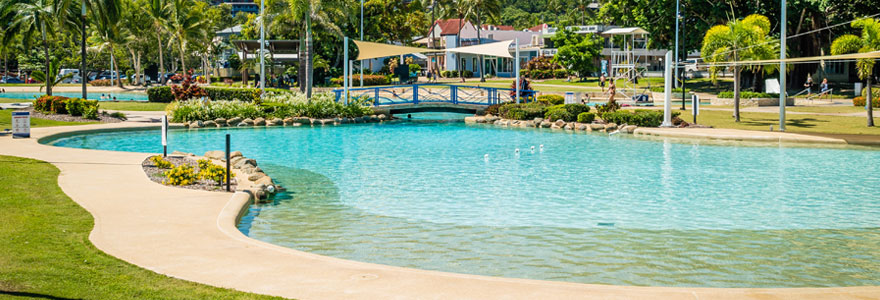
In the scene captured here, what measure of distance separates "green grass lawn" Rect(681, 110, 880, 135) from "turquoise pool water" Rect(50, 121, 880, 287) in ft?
17.5

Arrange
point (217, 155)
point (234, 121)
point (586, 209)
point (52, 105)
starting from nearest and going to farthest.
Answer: point (586, 209), point (217, 155), point (234, 121), point (52, 105)

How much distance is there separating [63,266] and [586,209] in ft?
32.6

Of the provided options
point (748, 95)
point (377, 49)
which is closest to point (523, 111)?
point (377, 49)

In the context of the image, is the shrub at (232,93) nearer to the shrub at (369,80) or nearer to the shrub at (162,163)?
the shrub at (369,80)

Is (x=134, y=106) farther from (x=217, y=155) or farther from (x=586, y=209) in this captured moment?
(x=586, y=209)

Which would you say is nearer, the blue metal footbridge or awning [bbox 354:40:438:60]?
the blue metal footbridge

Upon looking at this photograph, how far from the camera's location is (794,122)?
1341 inches

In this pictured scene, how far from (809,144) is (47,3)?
4656 centimetres

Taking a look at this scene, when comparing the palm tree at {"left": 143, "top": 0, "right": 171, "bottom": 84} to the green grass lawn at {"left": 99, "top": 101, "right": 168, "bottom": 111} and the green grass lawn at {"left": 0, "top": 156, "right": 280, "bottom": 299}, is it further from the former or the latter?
the green grass lawn at {"left": 0, "top": 156, "right": 280, "bottom": 299}

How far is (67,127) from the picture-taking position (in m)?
29.4

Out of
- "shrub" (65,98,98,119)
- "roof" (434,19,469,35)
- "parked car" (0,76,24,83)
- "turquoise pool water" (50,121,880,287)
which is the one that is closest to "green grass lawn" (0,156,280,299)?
"turquoise pool water" (50,121,880,287)

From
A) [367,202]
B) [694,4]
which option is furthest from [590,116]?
[694,4]

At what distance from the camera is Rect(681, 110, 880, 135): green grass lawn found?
30.3m

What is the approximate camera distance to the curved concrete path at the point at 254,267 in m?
7.79
